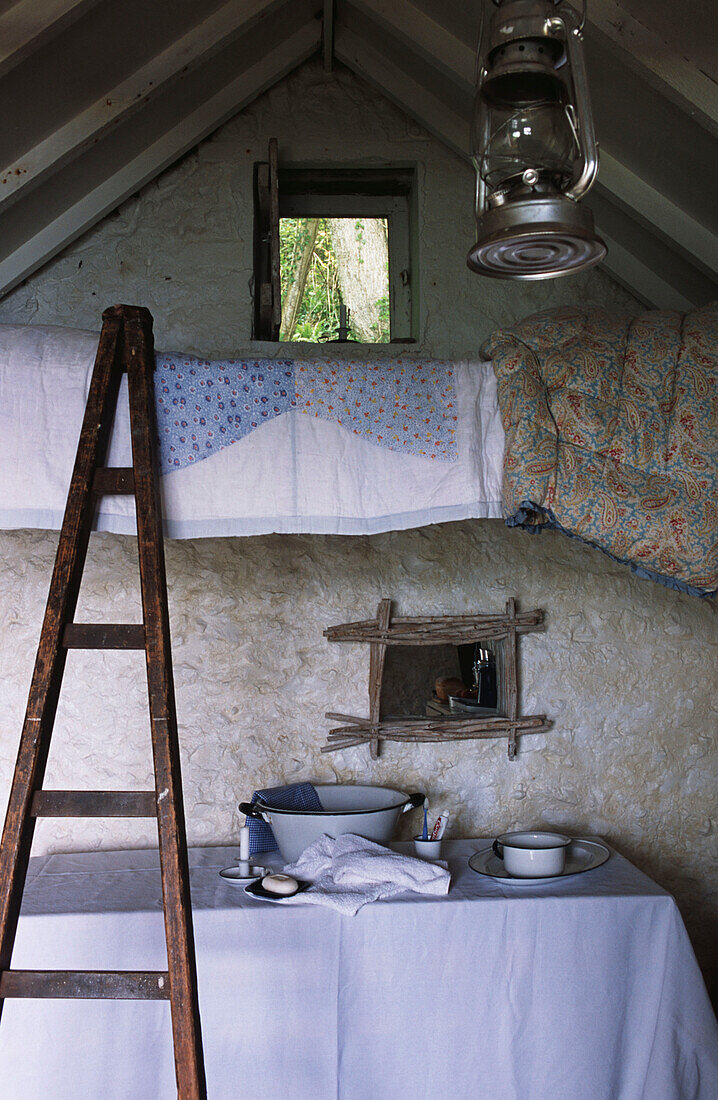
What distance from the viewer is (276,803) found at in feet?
8.63

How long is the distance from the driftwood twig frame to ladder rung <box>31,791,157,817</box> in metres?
1.33

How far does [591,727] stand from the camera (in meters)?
2.93

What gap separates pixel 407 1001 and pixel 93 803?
3.52 ft

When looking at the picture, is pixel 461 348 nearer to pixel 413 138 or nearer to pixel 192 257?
pixel 413 138

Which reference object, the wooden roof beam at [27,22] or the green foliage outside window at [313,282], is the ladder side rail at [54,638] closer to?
the wooden roof beam at [27,22]

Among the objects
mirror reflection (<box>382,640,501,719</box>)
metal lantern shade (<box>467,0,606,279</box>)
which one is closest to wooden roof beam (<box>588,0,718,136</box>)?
metal lantern shade (<box>467,0,606,279</box>)

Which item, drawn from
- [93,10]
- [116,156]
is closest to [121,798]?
[93,10]

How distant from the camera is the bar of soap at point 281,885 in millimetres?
2217

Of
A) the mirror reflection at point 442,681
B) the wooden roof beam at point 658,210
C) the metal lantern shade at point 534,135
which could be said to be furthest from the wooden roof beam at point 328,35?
the mirror reflection at point 442,681

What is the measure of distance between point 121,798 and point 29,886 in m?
1.07

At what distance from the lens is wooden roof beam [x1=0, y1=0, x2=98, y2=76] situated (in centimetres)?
177

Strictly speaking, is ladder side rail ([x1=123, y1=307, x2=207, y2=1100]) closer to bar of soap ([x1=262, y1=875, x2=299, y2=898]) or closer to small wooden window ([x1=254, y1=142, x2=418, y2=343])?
bar of soap ([x1=262, y1=875, x2=299, y2=898])

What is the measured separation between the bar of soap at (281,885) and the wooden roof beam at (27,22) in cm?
188

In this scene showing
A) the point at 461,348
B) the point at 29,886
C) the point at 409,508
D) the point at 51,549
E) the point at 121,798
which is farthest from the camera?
the point at 461,348
